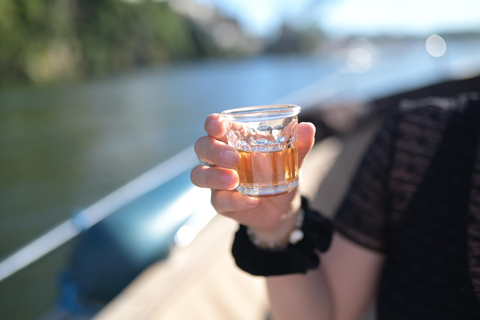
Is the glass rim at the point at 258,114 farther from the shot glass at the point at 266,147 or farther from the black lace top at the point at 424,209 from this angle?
the black lace top at the point at 424,209

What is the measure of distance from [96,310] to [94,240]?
0.31 m

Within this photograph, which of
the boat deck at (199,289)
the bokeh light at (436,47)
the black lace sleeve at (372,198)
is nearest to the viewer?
the black lace sleeve at (372,198)

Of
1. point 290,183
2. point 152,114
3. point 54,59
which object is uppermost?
point 290,183

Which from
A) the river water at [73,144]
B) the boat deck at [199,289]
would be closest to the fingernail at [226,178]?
the boat deck at [199,289]

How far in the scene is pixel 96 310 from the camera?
6.12 feet

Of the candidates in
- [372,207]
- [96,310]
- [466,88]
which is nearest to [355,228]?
[372,207]

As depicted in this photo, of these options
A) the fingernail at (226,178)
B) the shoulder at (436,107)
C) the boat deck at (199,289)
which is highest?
the fingernail at (226,178)

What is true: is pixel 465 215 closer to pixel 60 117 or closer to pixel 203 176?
pixel 203 176

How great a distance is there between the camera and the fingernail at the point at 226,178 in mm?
555

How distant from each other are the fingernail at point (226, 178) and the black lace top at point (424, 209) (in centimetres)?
37

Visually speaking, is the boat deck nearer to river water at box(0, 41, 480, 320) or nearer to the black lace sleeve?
the black lace sleeve

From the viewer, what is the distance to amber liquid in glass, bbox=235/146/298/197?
575mm

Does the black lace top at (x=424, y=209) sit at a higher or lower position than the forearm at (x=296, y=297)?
higher

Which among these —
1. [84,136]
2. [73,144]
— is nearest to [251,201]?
[73,144]
